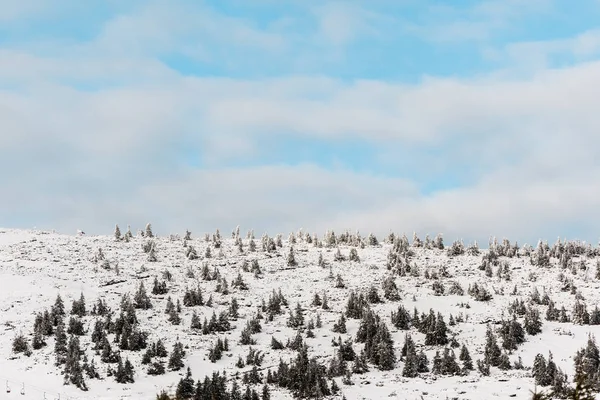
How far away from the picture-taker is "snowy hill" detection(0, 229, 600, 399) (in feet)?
215

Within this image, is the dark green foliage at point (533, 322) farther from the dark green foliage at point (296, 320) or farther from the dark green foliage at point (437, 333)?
the dark green foliage at point (296, 320)

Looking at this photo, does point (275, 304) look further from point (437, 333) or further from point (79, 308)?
point (79, 308)

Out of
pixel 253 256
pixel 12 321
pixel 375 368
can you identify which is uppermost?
pixel 253 256

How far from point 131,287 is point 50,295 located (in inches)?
419

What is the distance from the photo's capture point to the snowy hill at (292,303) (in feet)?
215

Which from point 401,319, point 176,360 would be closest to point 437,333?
point 401,319

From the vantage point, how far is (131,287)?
9050 cm

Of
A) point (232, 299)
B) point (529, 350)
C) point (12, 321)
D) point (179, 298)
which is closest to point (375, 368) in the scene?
point (529, 350)

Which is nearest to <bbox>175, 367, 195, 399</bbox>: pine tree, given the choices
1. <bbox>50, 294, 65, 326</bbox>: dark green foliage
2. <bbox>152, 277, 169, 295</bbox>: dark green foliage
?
<bbox>50, 294, 65, 326</bbox>: dark green foliage

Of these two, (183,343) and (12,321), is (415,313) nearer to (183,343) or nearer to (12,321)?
(183,343)

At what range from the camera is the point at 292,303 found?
87312 mm

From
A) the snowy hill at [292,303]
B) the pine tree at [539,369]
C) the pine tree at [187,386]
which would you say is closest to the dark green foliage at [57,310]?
the snowy hill at [292,303]

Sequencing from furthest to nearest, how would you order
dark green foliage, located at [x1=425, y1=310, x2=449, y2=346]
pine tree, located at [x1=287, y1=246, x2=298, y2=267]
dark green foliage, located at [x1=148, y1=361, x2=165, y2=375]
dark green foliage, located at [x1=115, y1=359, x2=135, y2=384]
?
pine tree, located at [x1=287, y1=246, x2=298, y2=267] < dark green foliage, located at [x1=425, y1=310, x2=449, y2=346] < dark green foliage, located at [x1=148, y1=361, x2=165, y2=375] < dark green foliage, located at [x1=115, y1=359, x2=135, y2=384]

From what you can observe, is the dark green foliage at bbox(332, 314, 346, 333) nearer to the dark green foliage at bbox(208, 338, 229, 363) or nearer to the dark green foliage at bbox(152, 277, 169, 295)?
the dark green foliage at bbox(208, 338, 229, 363)
